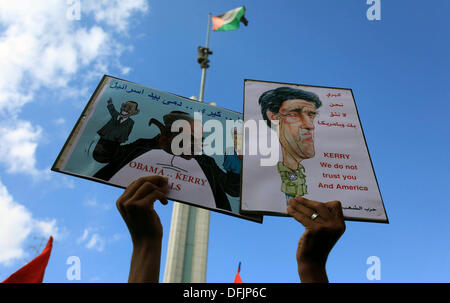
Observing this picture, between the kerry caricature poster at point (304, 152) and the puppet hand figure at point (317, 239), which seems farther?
the kerry caricature poster at point (304, 152)

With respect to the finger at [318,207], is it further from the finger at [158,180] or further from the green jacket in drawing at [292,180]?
the finger at [158,180]

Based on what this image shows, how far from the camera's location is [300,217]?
258 centimetres

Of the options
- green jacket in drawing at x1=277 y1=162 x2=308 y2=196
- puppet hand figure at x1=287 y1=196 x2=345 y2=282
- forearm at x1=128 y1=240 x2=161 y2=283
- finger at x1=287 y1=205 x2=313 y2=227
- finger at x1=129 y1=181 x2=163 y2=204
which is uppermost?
green jacket in drawing at x1=277 y1=162 x2=308 y2=196

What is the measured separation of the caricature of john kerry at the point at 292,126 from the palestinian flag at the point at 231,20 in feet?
59.5

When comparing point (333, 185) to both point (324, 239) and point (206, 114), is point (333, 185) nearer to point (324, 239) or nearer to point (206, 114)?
point (324, 239)

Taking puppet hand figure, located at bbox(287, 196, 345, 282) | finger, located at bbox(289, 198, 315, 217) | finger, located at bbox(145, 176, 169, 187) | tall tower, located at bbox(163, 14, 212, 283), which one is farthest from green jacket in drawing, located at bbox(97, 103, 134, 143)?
tall tower, located at bbox(163, 14, 212, 283)

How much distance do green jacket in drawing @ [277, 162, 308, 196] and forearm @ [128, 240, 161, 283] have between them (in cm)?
133

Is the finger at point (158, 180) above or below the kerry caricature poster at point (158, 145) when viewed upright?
below

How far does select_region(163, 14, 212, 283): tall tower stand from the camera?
18.5 metres

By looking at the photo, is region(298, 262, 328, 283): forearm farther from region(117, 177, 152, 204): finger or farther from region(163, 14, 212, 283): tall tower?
region(163, 14, 212, 283): tall tower

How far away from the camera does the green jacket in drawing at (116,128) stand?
10.7 ft

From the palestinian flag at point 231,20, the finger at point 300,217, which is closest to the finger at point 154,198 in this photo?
the finger at point 300,217

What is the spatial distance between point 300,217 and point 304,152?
38.1 inches
